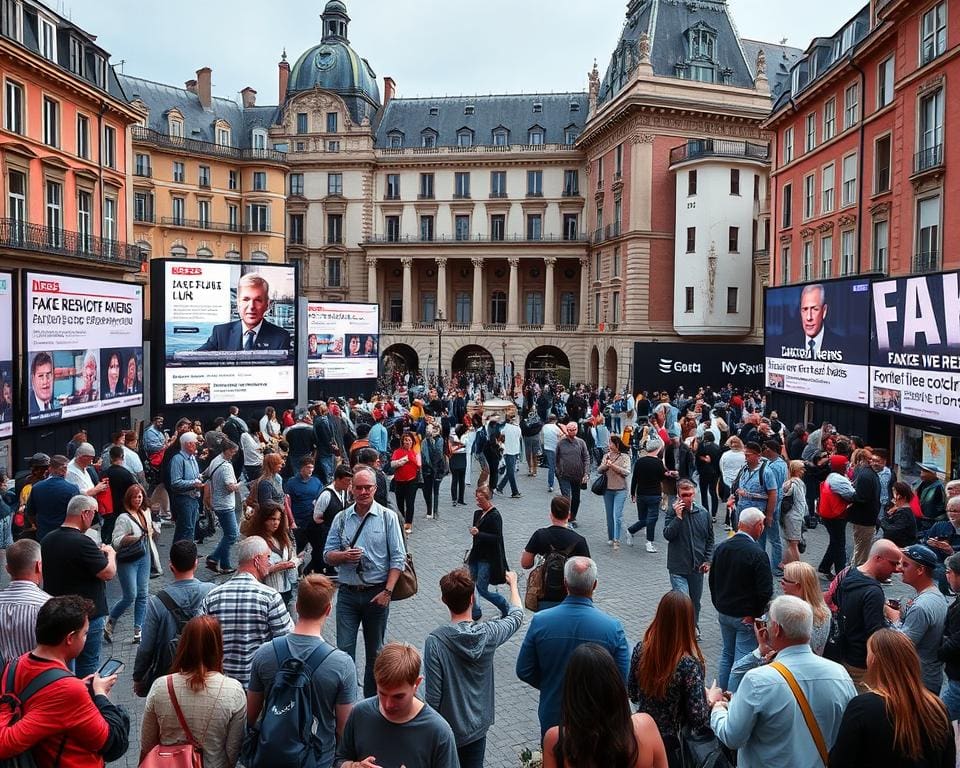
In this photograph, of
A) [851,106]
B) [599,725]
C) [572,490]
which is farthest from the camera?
[851,106]

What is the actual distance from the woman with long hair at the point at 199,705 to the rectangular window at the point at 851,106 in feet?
98.9

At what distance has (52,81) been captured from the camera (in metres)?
30.3

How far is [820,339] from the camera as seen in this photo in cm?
2044

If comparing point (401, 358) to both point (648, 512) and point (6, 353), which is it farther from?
point (648, 512)

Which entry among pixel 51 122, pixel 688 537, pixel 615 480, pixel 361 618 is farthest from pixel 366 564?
pixel 51 122

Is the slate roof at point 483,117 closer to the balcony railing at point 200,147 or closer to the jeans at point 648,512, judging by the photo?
the balcony railing at point 200,147

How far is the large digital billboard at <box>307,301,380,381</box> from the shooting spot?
96.2 feet

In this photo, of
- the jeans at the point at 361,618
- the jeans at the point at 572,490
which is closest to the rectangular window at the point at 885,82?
the jeans at the point at 572,490

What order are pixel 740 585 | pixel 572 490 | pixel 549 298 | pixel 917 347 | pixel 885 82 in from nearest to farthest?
pixel 740 585
pixel 572 490
pixel 917 347
pixel 885 82
pixel 549 298

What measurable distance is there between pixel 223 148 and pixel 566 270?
1041 inches

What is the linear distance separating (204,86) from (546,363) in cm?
3259

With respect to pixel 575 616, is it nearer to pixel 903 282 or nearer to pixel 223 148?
pixel 903 282

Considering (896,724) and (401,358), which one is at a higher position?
(401,358)

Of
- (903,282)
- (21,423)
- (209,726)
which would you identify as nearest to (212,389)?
(21,423)
